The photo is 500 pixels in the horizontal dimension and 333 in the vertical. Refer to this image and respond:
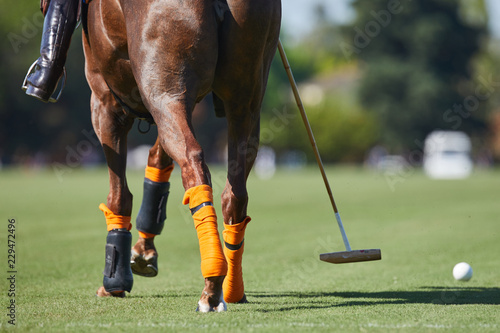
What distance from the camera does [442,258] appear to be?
8805 millimetres

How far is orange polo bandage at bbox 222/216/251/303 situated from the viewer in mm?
5582

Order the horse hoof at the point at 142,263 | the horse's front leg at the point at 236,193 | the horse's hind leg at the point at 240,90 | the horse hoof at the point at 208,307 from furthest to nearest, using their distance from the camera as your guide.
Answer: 1. the horse hoof at the point at 142,263
2. the horse's front leg at the point at 236,193
3. the horse's hind leg at the point at 240,90
4. the horse hoof at the point at 208,307

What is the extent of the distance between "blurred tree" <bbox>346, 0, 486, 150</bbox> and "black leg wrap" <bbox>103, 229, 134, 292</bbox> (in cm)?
6010

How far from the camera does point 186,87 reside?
474cm

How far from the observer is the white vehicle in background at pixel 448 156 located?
2094 inches

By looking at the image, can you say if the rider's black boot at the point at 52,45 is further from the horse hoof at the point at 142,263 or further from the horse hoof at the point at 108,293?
the horse hoof at the point at 142,263

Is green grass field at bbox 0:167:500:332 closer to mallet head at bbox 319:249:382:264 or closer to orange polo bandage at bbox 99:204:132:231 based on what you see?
mallet head at bbox 319:249:382:264

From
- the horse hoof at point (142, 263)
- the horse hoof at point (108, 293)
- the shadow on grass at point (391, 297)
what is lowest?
the shadow on grass at point (391, 297)

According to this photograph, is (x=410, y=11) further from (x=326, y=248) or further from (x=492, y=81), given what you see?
(x=326, y=248)

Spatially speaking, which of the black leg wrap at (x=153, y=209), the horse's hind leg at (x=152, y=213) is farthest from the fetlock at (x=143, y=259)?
the black leg wrap at (x=153, y=209)

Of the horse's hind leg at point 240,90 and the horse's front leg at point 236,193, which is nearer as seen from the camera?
the horse's hind leg at point 240,90

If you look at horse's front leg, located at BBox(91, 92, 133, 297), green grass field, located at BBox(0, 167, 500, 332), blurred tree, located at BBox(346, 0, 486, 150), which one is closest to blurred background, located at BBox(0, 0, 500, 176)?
blurred tree, located at BBox(346, 0, 486, 150)

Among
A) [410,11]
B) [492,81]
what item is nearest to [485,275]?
[410,11]

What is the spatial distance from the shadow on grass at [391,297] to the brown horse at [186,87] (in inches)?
20.7
